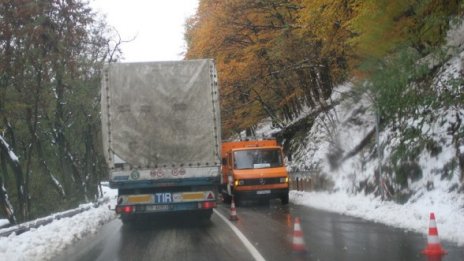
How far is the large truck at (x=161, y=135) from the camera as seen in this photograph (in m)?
14.0

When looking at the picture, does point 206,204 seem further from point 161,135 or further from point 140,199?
point 161,135

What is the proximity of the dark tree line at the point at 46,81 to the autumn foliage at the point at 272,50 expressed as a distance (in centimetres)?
621

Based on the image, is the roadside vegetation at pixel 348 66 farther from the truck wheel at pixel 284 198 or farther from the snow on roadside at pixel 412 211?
the truck wheel at pixel 284 198

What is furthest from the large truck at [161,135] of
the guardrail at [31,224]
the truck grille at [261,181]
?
the truck grille at [261,181]

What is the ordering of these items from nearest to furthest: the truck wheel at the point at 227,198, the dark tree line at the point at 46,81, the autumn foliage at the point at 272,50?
the dark tree line at the point at 46,81 → the autumn foliage at the point at 272,50 → the truck wheel at the point at 227,198

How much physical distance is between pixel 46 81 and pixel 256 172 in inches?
357

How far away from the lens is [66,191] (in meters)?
31.1

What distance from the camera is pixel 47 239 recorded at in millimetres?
11484

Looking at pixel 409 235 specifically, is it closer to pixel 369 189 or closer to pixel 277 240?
pixel 277 240

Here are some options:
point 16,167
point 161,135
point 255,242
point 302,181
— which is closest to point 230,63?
point 302,181

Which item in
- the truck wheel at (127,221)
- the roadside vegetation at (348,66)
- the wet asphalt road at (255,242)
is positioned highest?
the roadside vegetation at (348,66)

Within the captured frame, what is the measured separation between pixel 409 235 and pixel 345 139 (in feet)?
49.7

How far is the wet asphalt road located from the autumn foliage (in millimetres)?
8045

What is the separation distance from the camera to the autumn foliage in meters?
23.5
